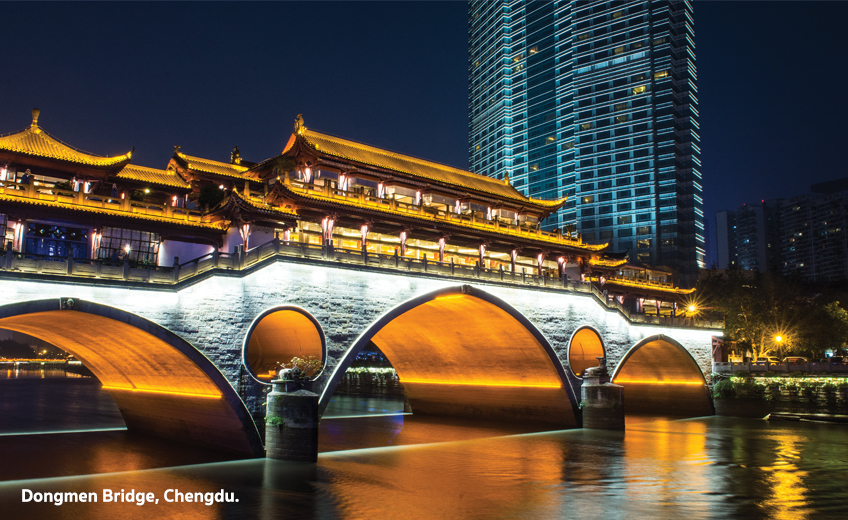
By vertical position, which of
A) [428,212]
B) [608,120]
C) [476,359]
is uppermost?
[608,120]

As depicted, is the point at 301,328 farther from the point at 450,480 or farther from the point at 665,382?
the point at 665,382

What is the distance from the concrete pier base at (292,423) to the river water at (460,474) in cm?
59

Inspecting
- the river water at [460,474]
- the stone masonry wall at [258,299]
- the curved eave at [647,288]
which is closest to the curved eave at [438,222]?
the stone masonry wall at [258,299]

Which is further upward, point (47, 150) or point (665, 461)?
point (47, 150)

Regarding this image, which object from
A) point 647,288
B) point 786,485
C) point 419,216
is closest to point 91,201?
point 419,216

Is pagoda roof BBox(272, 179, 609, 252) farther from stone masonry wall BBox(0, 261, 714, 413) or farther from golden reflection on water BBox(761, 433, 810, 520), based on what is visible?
golden reflection on water BBox(761, 433, 810, 520)

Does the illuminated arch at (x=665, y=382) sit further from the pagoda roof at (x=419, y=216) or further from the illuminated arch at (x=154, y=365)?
the illuminated arch at (x=154, y=365)

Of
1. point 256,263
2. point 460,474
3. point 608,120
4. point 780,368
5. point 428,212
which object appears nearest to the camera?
point 460,474

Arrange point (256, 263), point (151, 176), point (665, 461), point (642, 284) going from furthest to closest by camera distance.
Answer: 1. point (642, 284)
2. point (151, 176)
3. point (665, 461)
4. point (256, 263)

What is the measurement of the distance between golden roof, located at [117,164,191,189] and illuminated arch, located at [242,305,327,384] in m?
8.04

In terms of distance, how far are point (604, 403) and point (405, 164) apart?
56.9 ft

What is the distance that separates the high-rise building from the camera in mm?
87062

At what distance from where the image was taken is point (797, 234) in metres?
133

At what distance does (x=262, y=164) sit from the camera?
31.2 meters
